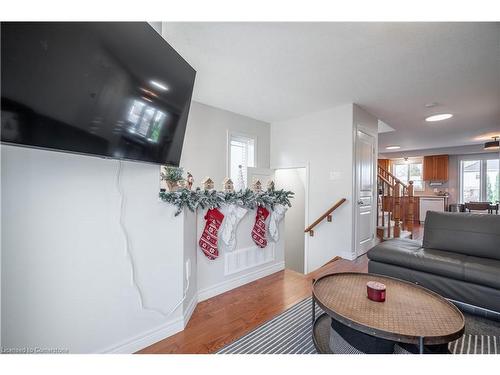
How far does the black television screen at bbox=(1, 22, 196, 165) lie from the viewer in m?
0.85

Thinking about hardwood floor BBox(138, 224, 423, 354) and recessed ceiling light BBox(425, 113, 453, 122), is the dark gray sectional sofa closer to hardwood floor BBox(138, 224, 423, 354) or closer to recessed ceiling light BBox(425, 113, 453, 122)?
hardwood floor BBox(138, 224, 423, 354)

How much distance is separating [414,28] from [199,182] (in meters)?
3.14

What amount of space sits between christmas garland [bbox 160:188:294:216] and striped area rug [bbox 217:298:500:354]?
1.09m

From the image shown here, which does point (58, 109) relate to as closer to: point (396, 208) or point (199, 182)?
point (199, 182)

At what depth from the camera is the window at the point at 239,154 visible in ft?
13.8

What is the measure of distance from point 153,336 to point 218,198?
1.16m

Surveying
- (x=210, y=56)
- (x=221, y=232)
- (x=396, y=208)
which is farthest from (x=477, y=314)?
(x=210, y=56)

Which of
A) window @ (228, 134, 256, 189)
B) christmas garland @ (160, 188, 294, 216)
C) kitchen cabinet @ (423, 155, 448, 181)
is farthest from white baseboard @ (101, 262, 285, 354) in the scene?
kitchen cabinet @ (423, 155, 448, 181)

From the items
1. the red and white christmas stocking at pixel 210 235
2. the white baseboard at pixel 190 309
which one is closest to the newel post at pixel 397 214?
the red and white christmas stocking at pixel 210 235

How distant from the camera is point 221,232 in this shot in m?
2.30

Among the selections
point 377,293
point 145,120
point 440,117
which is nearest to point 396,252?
point 377,293

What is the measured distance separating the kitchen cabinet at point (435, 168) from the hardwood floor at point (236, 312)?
23.4ft

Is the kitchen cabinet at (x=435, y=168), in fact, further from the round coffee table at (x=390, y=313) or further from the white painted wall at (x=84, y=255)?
the white painted wall at (x=84, y=255)

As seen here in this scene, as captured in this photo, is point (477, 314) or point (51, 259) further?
point (477, 314)
